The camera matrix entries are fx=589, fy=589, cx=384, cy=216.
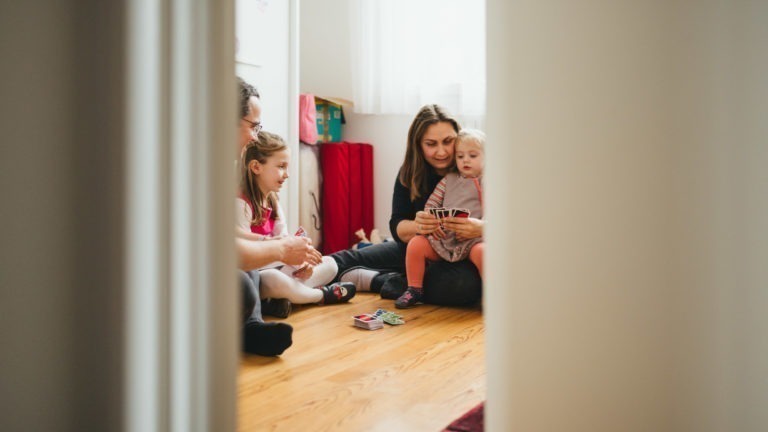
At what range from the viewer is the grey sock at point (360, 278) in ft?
7.40

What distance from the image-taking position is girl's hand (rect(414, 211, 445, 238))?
201cm

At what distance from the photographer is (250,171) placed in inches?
73.5

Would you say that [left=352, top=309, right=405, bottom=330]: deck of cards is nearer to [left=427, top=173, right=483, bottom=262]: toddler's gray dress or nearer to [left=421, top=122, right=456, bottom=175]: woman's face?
[left=427, top=173, right=483, bottom=262]: toddler's gray dress

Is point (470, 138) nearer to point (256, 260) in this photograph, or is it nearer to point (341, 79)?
point (256, 260)

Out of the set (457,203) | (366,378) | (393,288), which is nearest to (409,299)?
(393,288)

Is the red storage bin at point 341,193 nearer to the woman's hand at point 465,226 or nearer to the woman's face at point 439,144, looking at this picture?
the woman's face at point 439,144

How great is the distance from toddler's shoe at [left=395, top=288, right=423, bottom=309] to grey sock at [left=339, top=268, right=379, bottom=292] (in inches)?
10.4

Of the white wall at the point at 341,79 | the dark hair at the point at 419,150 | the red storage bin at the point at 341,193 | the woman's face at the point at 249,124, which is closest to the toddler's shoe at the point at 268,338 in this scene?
the woman's face at the point at 249,124

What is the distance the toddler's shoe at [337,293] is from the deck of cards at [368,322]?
0.33 meters
